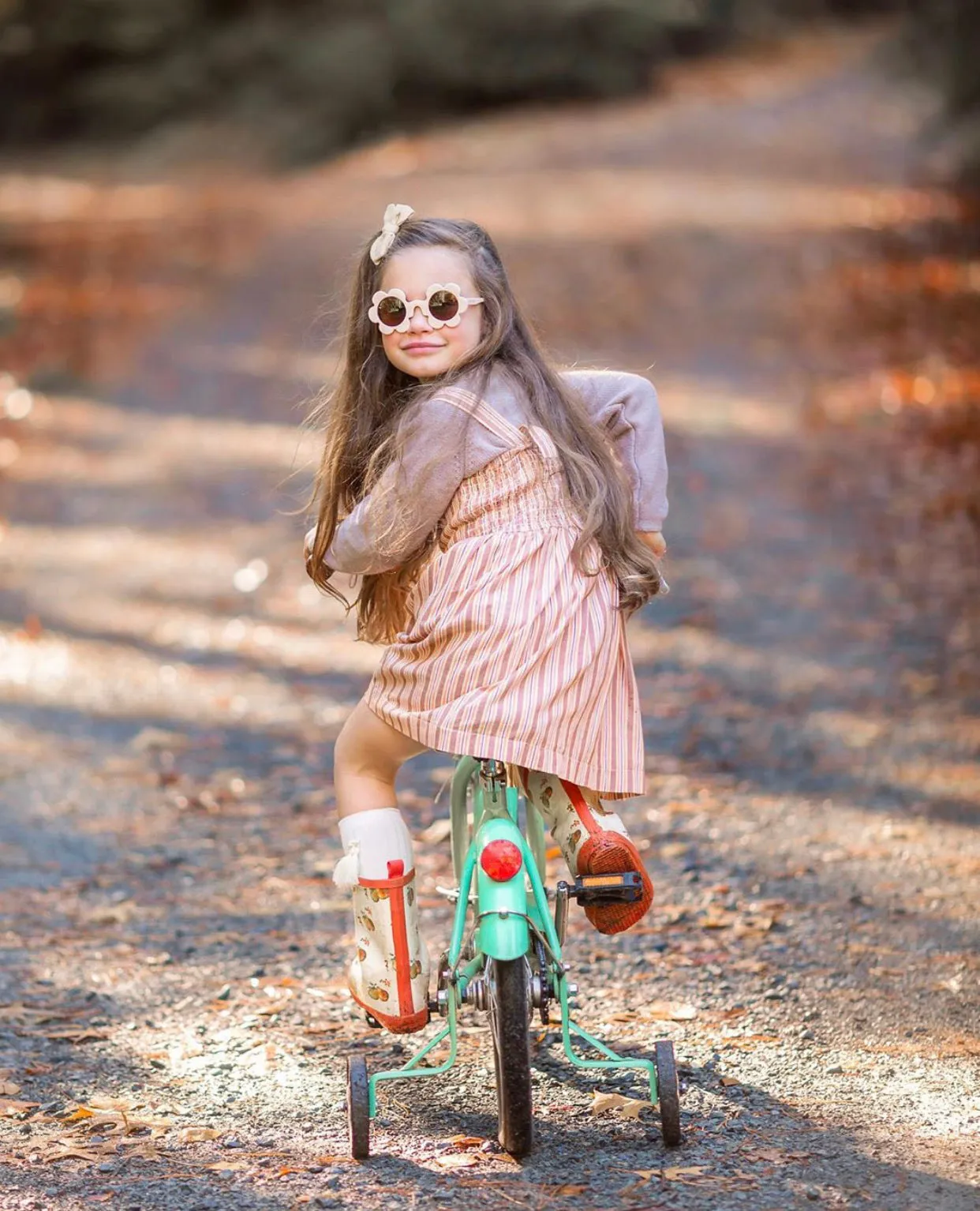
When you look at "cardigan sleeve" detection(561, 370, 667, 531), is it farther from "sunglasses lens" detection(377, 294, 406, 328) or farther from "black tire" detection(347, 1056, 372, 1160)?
"black tire" detection(347, 1056, 372, 1160)

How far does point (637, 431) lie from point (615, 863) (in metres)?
0.98

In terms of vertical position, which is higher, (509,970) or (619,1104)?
(509,970)

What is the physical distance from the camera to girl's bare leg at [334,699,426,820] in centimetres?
339

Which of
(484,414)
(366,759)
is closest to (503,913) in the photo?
(366,759)

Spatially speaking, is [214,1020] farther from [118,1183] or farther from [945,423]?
[945,423]

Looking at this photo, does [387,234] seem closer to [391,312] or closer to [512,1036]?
[391,312]

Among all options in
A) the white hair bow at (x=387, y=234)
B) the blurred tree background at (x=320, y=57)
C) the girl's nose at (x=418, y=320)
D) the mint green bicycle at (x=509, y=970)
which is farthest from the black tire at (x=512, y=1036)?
the blurred tree background at (x=320, y=57)

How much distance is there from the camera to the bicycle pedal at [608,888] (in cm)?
328

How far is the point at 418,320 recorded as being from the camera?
3.36 metres

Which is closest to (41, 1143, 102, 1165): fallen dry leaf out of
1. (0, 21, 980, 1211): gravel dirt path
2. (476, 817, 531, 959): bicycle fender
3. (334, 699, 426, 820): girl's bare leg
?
(0, 21, 980, 1211): gravel dirt path

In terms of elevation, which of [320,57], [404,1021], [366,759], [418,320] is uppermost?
[320,57]

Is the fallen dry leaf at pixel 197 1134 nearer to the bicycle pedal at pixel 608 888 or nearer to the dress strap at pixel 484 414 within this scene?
the bicycle pedal at pixel 608 888

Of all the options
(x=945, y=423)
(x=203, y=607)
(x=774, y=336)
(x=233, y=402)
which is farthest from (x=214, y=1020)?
(x=774, y=336)

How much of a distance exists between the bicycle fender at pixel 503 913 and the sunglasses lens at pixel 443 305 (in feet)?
3.71
